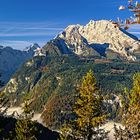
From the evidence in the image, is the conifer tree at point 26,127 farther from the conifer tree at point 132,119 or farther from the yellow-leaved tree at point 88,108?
the conifer tree at point 132,119

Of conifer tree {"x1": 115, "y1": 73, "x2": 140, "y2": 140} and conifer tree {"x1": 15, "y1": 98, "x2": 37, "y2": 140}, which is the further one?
conifer tree {"x1": 15, "y1": 98, "x2": 37, "y2": 140}

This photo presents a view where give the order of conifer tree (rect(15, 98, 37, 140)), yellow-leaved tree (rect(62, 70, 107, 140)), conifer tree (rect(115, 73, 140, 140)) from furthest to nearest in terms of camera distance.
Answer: conifer tree (rect(15, 98, 37, 140)), yellow-leaved tree (rect(62, 70, 107, 140)), conifer tree (rect(115, 73, 140, 140))

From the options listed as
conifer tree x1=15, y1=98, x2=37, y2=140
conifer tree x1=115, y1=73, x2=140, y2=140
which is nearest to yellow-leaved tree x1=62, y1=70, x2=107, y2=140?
conifer tree x1=115, y1=73, x2=140, y2=140

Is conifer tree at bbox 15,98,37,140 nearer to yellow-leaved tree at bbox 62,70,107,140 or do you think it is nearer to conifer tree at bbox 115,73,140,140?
yellow-leaved tree at bbox 62,70,107,140

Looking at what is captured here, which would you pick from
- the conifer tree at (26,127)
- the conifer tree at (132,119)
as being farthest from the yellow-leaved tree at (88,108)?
the conifer tree at (26,127)

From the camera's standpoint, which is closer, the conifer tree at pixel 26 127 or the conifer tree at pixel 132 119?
the conifer tree at pixel 132 119

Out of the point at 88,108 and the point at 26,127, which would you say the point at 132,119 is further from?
the point at 26,127

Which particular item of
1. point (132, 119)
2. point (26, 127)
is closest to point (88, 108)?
point (26, 127)

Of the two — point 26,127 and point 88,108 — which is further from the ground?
→ point 88,108

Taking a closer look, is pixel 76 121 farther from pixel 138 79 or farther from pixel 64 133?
pixel 138 79

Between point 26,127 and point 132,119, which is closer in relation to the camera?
point 132,119

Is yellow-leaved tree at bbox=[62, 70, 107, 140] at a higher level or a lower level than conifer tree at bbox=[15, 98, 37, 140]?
higher

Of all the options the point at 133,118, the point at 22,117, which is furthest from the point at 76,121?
the point at 133,118

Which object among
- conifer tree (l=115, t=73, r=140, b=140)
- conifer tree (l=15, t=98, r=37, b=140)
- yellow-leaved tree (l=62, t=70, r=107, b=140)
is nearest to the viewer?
conifer tree (l=115, t=73, r=140, b=140)
